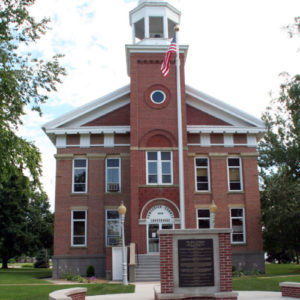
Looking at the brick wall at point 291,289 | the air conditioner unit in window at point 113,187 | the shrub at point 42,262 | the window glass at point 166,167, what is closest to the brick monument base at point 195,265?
the brick wall at point 291,289

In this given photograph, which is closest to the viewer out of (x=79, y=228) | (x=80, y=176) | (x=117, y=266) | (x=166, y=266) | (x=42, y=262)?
(x=166, y=266)

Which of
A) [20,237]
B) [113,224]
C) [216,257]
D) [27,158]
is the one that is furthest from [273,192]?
[20,237]

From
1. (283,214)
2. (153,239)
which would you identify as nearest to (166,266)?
(153,239)

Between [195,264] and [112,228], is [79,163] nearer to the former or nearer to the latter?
[112,228]

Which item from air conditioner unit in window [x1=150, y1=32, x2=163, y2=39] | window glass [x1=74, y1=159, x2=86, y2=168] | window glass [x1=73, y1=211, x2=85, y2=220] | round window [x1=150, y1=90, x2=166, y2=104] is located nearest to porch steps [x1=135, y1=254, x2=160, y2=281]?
window glass [x1=73, y1=211, x2=85, y2=220]

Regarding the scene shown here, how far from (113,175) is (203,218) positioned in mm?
6708

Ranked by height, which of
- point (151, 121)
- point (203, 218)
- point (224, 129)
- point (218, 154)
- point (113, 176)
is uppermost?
point (151, 121)

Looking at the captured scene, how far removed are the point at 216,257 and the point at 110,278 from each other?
13.8 meters

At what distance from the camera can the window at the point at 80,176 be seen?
28.4 metres

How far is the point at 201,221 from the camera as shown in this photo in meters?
28.3

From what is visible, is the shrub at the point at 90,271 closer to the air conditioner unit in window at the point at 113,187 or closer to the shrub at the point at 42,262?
the air conditioner unit in window at the point at 113,187

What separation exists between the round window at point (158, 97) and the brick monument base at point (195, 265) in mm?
17547

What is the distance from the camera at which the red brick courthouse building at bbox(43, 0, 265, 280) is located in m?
27.0

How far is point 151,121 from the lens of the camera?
91.8 feet
